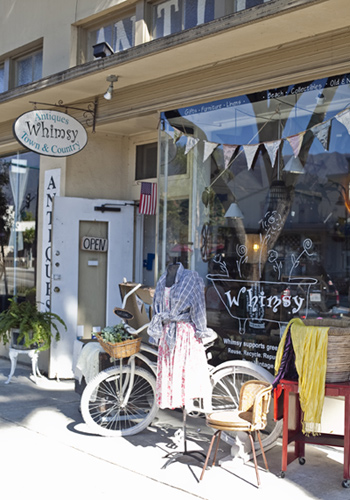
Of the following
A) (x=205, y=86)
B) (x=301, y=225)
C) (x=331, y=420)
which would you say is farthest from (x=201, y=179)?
(x=331, y=420)

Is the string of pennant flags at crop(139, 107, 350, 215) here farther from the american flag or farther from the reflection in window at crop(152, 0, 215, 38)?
the reflection in window at crop(152, 0, 215, 38)

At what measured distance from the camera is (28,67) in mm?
9797

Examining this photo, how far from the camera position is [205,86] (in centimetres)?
691

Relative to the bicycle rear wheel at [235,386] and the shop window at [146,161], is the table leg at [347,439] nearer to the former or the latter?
the bicycle rear wheel at [235,386]

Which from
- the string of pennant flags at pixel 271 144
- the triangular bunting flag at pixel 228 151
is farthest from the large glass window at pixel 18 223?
the triangular bunting flag at pixel 228 151

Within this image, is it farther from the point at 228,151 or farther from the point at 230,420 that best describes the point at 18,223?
the point at 230,420

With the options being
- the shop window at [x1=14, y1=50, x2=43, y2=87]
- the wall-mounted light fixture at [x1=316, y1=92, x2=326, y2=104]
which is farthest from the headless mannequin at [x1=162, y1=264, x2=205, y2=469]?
the shop window at [x1=14, y1=50, x2=43, y2=87]

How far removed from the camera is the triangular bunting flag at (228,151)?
665 centimetres

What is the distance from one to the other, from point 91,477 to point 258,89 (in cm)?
405

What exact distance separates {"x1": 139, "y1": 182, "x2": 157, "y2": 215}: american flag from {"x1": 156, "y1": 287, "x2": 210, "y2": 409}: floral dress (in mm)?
3078

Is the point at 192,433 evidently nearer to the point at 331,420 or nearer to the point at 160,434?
the point at 160,434

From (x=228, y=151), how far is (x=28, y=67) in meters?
4.58

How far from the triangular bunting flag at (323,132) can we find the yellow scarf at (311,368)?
1883 millimetres

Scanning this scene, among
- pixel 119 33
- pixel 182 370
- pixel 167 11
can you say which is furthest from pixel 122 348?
pixel 119 33
